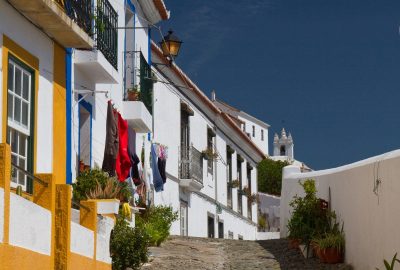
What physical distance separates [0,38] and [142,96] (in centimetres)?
780

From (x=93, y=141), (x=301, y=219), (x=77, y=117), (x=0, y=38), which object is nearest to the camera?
(x=0, y=38)

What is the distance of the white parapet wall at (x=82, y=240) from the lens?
10626mm

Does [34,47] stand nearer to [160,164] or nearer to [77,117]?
[77,117]

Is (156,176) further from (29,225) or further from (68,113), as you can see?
(29,225)

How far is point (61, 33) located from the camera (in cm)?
1235

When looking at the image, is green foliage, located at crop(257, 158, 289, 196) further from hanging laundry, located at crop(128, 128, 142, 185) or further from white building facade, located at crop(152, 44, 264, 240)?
hanging laundry, located at crop(128, 128, 142, 185)

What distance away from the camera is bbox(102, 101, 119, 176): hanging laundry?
15055 mm

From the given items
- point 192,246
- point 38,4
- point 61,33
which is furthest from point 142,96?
point 38,4

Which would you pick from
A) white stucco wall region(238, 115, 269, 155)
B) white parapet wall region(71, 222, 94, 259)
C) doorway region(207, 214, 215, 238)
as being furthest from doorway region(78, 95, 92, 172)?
white stucco wall region(238, 115, 269, 155)

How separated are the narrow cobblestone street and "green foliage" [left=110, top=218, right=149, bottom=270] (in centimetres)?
100

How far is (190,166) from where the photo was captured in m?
26.0

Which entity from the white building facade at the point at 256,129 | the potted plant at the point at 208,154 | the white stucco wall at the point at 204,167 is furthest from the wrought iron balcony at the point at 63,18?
the white building facade at the point at 256,129

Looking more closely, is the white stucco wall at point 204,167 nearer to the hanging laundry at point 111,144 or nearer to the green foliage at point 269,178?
the hanging laundry at point 111,144

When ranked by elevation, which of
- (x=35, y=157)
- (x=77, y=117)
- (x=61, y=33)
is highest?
(x=61, y=33)
